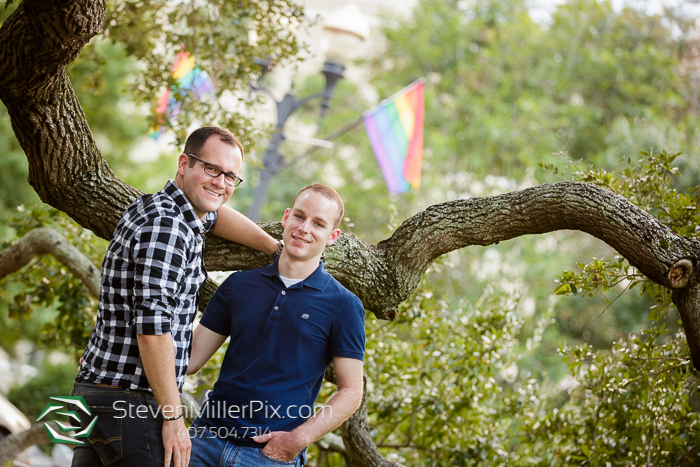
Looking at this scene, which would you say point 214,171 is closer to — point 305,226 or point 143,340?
Answer: point 305,226

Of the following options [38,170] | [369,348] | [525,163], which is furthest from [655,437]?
[525,163]

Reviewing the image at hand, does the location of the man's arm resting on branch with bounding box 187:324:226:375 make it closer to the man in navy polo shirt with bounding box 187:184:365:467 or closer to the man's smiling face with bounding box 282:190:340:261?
the man in navy polo shirt with bounding box 187:184:365:467

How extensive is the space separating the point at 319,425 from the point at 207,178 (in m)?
1.03

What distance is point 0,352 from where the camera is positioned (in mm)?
21484

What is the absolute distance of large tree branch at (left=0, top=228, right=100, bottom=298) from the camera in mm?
4293

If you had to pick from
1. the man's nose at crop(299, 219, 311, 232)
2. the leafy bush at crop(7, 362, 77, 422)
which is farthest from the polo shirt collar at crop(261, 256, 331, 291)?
the leafy bush at crop(7, 362, 77, 422)

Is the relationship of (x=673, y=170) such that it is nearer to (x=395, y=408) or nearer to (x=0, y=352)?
(x=395, y=408)

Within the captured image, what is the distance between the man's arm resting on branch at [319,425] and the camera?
2457 millimetres

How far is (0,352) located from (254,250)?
70.4 ft

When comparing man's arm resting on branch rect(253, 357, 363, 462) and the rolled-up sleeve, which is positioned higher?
the rolled-up sleeve

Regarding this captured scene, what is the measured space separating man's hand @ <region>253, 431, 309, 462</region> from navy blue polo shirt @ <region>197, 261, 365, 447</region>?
0.03 meters

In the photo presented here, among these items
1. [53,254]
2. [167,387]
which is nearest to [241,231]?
[167,387]

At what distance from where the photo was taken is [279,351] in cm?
260
